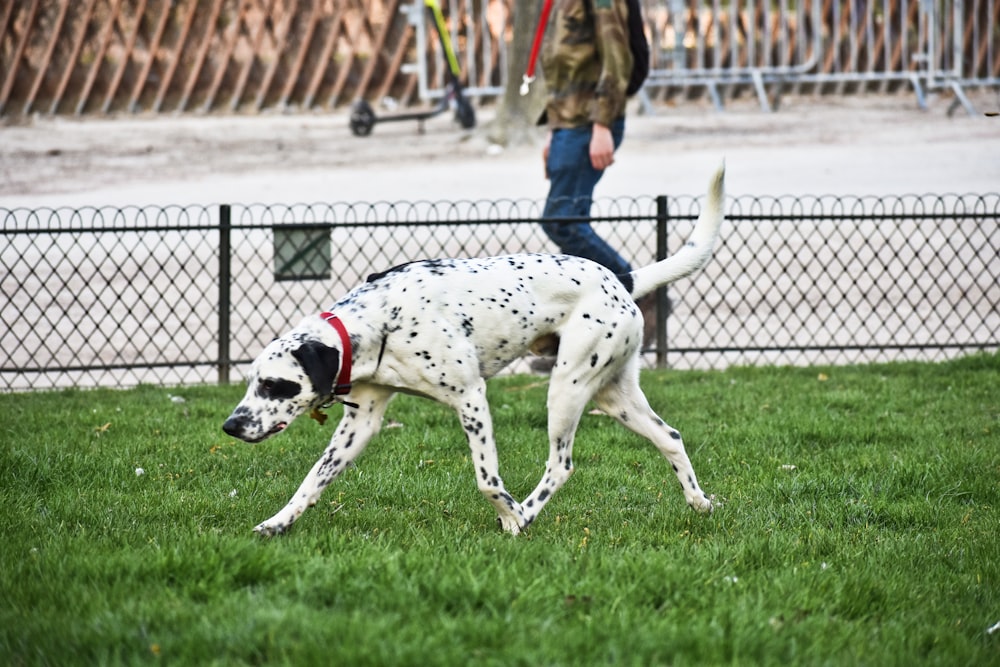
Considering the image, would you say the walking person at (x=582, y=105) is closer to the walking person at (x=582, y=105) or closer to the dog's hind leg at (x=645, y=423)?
the walking person at (x=582, y=105)

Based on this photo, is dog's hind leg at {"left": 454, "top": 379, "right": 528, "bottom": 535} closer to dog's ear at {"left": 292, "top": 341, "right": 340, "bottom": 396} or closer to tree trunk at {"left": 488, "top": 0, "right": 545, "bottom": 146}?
dog's ear at {"left": 292, "top": 341, "right": 340, "bottom": 396}

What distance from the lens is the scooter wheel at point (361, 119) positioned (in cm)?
1766

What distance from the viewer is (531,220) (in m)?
7.60

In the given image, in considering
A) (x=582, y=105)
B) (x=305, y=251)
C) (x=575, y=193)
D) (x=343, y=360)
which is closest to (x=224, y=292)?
(x=305, y=251)

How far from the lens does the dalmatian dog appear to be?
13.3 feet

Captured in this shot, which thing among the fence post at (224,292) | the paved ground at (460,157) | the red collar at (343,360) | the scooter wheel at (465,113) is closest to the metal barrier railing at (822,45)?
the paved ground at (460,157)

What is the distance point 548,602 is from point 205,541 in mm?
1117

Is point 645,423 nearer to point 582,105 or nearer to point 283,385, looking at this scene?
point 283,385

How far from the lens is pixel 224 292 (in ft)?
25.0

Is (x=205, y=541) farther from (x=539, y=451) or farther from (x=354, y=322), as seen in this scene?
(x=539, y=451)

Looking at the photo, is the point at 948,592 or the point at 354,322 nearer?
the point at 948,592

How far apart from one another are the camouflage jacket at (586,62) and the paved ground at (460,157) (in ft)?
17.9

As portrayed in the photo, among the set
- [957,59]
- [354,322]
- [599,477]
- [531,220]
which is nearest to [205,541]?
[354,322]

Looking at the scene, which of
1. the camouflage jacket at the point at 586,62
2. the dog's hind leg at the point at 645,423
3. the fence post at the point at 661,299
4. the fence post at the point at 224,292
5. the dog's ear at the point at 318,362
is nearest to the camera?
the dog's ear at the point at 318,362
